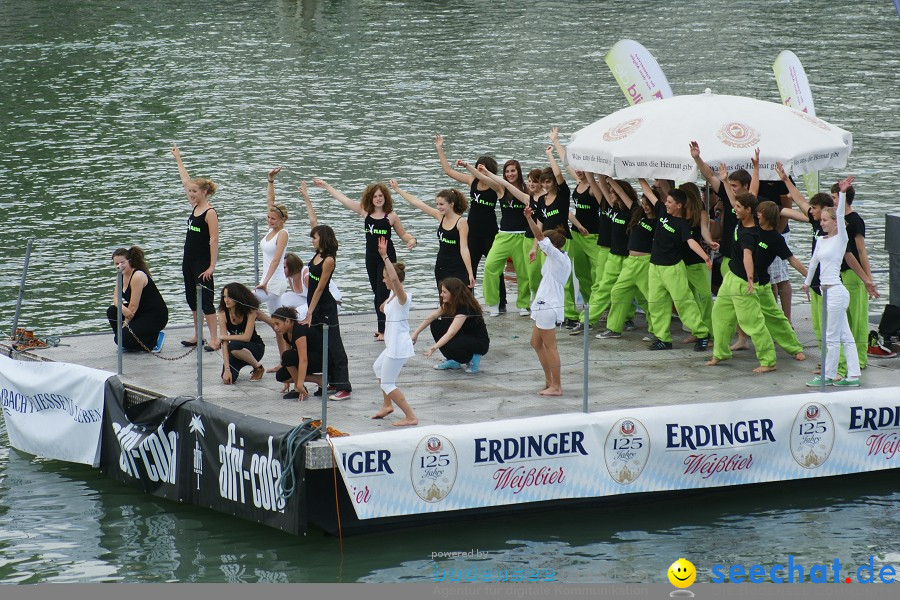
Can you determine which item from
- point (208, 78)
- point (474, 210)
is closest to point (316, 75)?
point (208, 78)

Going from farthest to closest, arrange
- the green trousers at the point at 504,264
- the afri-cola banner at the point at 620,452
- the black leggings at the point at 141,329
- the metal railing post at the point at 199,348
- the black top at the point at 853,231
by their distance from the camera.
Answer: the green trousers at the point at 504,264 < the black leggings at the point at 141,329 < the black top at the point at 853,231 < the metal railing post at the point at 199,348 < the afri-cola banner at the point at 620,452

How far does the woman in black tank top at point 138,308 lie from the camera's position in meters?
14.9

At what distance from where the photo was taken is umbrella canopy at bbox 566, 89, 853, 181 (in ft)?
47.4

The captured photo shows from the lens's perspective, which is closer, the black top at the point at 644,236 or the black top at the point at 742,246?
the black top at the point at 742,246

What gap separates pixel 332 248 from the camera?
548 inches

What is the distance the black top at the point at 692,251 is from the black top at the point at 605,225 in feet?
3.59

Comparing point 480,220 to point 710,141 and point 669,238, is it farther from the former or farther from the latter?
point 710,141

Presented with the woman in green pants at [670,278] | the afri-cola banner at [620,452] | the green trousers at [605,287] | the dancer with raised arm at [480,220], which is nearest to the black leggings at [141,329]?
the dancer with raised arm at [480,220]

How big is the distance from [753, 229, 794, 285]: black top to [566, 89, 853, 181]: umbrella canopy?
746mm

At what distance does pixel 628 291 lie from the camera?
15422 mm

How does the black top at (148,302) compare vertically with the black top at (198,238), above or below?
below

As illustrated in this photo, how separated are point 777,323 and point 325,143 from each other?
56.5 feet

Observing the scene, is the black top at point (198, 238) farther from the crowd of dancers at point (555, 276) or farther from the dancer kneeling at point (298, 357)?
the dancer kneeling at point (298, 357)

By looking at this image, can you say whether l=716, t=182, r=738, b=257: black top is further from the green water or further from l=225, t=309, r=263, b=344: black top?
l=225, t=309, r=263, b=344: black top
